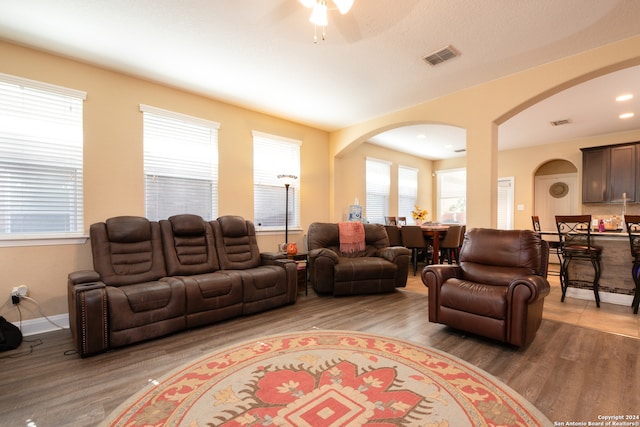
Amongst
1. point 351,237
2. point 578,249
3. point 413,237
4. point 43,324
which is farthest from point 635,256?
point 43,324

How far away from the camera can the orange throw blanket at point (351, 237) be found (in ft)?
16.0

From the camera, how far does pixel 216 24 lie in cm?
256

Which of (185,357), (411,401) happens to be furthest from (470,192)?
(185,357)

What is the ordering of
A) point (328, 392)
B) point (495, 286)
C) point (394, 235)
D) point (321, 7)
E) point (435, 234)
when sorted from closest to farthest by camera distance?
1. point (328, 392)
2. point (321, 7)
3. point (495, 286)
4. point (435, 234)
5. point (394, 235)

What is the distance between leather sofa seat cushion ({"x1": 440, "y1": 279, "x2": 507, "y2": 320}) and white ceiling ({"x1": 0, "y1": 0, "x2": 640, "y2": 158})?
7.75ft

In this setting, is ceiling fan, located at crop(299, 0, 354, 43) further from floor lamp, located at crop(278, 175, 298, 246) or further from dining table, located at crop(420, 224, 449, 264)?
dining table, located at crop(420, 224, 449, 264)

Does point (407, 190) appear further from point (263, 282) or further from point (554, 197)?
point (263, 282)

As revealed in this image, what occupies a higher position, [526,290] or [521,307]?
[526,290]

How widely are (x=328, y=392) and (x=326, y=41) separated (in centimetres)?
298

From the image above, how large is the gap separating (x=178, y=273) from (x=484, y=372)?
315 cm

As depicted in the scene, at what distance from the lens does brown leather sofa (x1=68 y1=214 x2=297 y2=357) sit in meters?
A: 2.49

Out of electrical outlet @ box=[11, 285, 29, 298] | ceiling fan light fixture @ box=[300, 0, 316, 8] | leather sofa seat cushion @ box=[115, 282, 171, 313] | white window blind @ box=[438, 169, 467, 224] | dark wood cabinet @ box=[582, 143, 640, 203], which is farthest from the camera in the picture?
white window blind @ box=[438, 169, 467, 224]

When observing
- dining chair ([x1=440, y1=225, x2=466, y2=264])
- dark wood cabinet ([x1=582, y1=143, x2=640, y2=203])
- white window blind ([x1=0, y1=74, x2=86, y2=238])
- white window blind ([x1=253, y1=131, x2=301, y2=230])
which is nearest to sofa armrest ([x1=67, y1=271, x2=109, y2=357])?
white window blind ([x1=0, y1=74, x2=86, y2=238])

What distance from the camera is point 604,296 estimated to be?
3.84 metres
